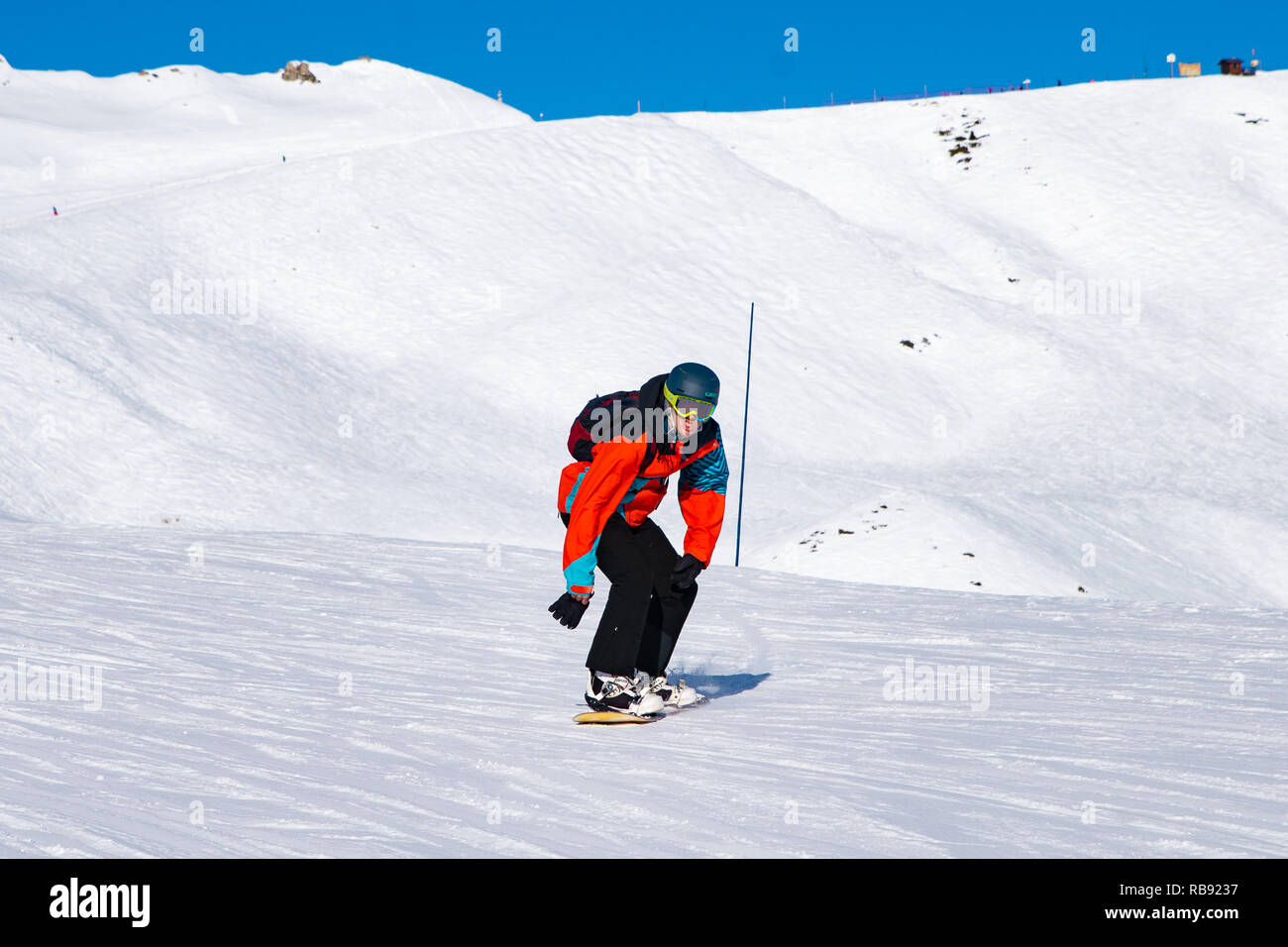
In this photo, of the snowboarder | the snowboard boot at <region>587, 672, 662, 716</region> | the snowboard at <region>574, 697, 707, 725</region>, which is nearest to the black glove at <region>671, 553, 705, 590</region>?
the snowboarder

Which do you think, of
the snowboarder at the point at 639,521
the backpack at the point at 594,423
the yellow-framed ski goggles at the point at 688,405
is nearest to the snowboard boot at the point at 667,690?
the snowboarder at the point at 639,521

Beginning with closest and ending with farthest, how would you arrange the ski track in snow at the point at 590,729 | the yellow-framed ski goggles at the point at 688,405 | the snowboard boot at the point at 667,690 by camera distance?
the ski track in snow at the point at 590,729 → the yellow-framed ski goggles at the point at 688,405 → the snowboard boot at the point at 667,690

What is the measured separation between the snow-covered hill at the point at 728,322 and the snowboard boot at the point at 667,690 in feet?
35.6

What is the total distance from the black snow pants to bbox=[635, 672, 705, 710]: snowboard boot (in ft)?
0.31

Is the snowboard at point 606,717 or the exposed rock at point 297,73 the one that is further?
the exposed rock at point 297,73

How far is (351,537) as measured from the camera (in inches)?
470

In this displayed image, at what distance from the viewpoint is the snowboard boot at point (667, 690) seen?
6.06 metres

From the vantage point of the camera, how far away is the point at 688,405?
213 inches

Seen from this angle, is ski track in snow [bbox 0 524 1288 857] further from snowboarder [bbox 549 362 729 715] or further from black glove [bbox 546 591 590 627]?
black glove [bbox 546 591 590 627]

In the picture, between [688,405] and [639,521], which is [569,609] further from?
[688,405]

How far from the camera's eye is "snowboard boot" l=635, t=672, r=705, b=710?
19.9 feet

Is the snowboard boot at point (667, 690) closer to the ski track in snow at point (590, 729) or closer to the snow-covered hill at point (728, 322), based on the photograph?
the ski track in snow at point (590, 729)

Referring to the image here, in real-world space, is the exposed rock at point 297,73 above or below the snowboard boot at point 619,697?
above
